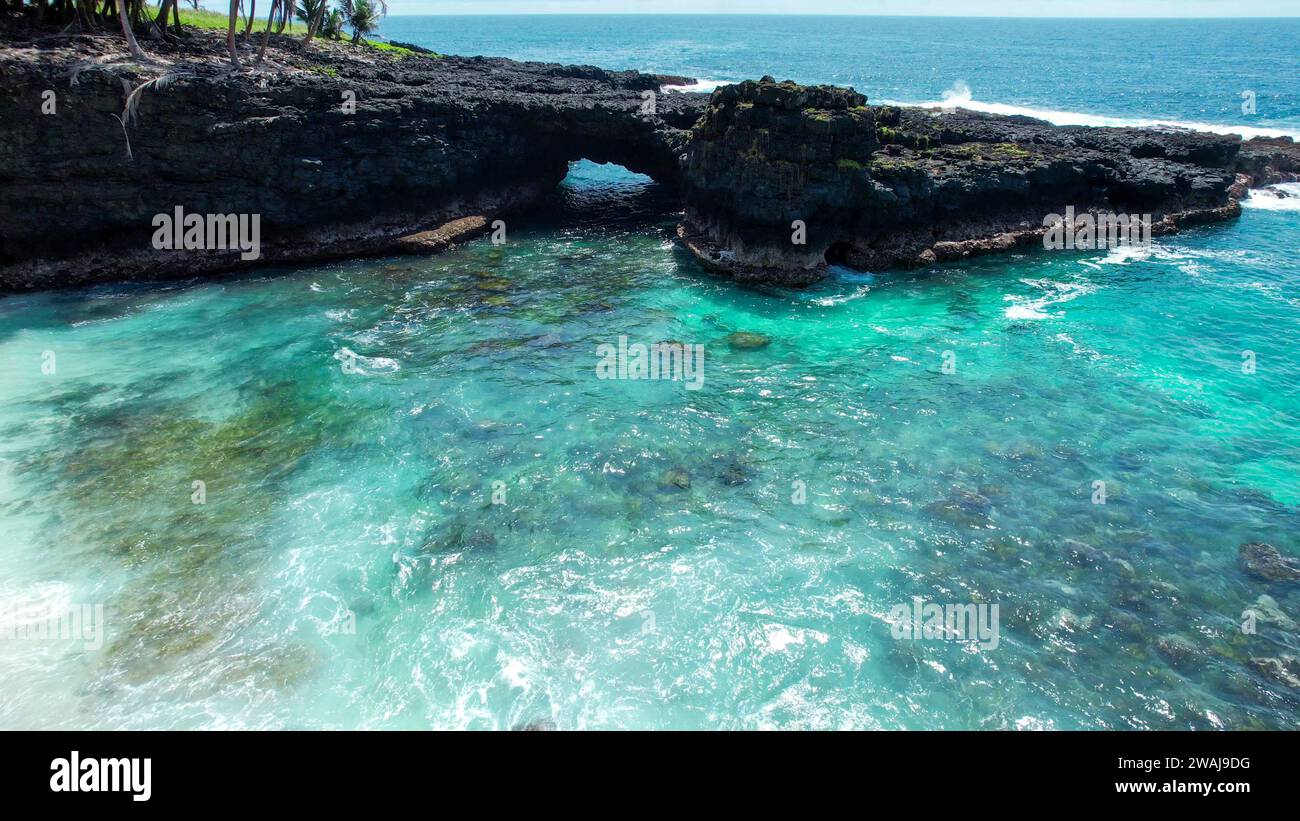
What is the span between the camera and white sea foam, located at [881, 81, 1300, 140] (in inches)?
2361

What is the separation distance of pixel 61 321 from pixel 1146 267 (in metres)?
50.5

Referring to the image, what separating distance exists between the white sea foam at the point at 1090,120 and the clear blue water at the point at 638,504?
136ft

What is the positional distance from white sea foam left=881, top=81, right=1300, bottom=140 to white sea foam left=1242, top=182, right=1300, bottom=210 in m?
9.21

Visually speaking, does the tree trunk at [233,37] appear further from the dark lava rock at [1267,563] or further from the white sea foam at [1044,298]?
the dark lava rock at [1267,563]

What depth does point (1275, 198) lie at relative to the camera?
4516 cm

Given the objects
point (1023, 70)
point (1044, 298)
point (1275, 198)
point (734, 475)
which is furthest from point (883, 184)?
point (1023, 70)

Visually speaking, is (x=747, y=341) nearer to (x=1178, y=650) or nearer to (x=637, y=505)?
(x=637, y=505)

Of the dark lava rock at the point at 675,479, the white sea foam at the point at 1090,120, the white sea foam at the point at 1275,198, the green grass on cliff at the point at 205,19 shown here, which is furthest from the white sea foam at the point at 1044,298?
the green grass on cliff at the point at 205,19

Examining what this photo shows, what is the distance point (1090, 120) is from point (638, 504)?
73.4 metres

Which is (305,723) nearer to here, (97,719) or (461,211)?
(97,719)

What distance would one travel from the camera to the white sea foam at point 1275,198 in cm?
4384

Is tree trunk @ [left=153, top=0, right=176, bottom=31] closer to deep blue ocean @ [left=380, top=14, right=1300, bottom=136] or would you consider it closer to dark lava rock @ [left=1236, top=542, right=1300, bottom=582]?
dark lava rock @ [left=1236, top=542, right=1300, bottom=582]

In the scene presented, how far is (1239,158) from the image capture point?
47.8 metres

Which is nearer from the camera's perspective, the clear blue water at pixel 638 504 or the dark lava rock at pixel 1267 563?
the clear blue water at pixel 638 504
